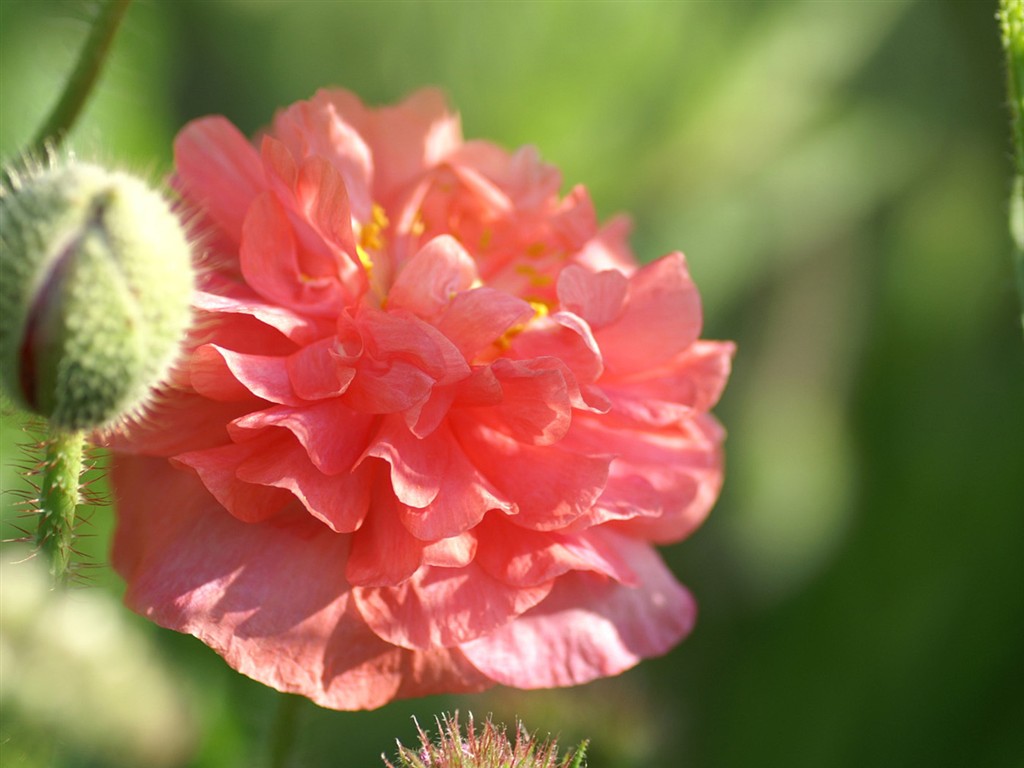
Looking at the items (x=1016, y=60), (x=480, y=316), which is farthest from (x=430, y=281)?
(x=1016, y=60)

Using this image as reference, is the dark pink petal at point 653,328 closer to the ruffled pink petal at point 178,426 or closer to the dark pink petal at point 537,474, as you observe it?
the dark pink petal at point 537,474

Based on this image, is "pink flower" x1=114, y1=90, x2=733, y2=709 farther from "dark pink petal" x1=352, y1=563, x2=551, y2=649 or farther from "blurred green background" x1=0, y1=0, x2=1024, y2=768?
"blurred green background" x1=0, y1=0, x2=1024, y2=768

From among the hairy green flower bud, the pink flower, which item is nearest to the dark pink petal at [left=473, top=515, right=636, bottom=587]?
the pink flower

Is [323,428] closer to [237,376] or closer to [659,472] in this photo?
[237,376]

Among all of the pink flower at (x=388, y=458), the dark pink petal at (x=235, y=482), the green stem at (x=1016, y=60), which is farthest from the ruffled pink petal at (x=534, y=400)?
the green stem at (x=1016, y=60)

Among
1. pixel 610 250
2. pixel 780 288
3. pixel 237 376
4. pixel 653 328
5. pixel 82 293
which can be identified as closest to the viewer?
pixel 82 293

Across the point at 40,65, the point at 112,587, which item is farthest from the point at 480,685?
the point at 40,65

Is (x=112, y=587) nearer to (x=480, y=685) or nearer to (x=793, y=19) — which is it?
(x=480, y=685)
